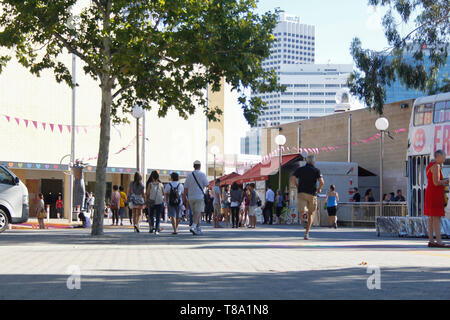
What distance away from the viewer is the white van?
2148 centimetres

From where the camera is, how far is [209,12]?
61.2 feet

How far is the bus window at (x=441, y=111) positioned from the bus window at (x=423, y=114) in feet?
0.87

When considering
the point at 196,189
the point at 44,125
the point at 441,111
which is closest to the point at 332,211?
the point at 441,111

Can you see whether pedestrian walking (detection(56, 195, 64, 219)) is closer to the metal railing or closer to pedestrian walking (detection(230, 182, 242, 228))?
the metal railing

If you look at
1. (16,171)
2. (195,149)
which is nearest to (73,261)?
(16,171)

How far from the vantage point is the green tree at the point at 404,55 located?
3591cm

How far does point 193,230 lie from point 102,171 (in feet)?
9.47

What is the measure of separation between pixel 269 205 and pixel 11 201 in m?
14.6

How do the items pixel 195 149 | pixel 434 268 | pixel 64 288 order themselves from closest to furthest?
pixel 64 288 < pixel 434 268 < pixel 195 149

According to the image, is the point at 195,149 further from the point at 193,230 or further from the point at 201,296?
the point at 201,296

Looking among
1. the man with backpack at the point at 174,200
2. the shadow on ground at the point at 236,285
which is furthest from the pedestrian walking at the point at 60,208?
the shadow on ground at the point at 236,285

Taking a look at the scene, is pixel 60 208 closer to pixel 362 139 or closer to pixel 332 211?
pixel 362 139

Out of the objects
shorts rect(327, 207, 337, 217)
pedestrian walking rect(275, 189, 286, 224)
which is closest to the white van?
shorts rect(327, 207, 337, 217)

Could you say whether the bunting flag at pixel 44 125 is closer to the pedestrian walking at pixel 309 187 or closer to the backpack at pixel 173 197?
the backpack at pixel 173 197
